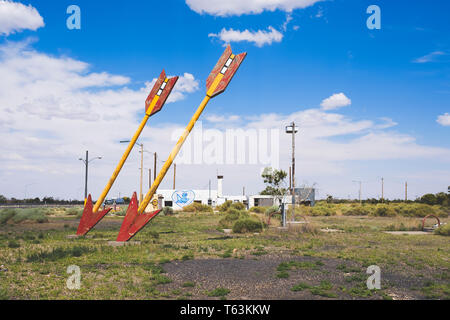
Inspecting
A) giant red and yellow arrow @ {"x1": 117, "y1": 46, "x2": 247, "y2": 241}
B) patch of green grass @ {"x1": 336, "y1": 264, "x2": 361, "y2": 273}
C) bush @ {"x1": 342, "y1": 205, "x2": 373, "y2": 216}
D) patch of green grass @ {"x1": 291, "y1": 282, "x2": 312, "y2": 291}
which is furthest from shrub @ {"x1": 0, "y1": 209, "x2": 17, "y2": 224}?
bush @ {"x1": 342, "y1": 205, "x2": 373, "y2": 216}

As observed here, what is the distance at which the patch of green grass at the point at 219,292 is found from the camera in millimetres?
7367

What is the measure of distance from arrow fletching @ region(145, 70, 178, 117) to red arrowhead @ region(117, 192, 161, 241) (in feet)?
12.8

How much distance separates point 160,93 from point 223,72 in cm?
298

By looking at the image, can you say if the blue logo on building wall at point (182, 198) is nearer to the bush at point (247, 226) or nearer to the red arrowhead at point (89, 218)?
the bush at point (247, 226)

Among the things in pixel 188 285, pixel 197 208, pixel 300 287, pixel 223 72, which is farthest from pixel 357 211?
pixel 188 285

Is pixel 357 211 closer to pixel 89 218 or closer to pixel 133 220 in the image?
pixel 89 218

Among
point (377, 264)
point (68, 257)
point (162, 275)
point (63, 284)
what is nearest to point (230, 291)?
point (162, 275)

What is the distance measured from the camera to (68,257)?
11.5 meters

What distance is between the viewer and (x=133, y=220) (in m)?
13.9

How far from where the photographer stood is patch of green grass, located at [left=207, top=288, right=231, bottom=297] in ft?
24.2

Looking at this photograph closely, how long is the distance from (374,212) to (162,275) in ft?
114

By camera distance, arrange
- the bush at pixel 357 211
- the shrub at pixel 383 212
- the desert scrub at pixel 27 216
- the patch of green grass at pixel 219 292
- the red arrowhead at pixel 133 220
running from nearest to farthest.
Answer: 1. the patch of green grass at pixel 219 292
2. the red arrowhead at pixel 133 220
3. the desert scrub at pixel 27 216
4. the shrub at pixel 383 212
5. the bush at pixel 357 211

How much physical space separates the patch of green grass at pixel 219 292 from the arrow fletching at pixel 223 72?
772 centimetres

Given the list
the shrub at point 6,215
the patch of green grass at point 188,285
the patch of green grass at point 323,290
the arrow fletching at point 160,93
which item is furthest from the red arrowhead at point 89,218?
the shrub at point 6,215
